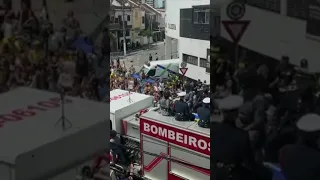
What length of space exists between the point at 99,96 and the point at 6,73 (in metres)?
0.46

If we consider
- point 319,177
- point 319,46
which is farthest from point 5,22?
point 319,177

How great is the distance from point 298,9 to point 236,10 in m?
0.23

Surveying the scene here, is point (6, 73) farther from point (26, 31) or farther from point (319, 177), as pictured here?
point (319, 177)

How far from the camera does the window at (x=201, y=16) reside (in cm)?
745

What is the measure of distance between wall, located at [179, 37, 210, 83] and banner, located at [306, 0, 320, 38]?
6.62 meters

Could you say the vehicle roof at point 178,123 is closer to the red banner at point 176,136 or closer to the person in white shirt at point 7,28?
the red banner at point 176,136

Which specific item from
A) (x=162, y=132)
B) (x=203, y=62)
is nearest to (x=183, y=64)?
(x=203, y=62)

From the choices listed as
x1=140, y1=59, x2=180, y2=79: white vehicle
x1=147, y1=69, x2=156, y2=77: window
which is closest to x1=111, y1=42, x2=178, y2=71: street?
x1=140, y1=59, x2=180, y2=79: white vehicle

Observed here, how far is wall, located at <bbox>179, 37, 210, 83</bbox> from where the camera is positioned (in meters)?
8.04

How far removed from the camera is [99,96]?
1.78 m

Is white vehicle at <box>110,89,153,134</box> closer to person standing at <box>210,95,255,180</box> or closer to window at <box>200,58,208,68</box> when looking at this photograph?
person standing at <box>210,95,255,180</box>

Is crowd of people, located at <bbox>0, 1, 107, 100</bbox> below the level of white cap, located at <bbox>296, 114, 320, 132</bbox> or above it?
above

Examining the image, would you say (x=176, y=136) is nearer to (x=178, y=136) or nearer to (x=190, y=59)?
(x=178, y=136)

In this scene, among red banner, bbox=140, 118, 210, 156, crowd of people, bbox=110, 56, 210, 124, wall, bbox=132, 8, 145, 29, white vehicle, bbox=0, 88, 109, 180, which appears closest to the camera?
white vehicle, bbox=0, 88, 109, 180
